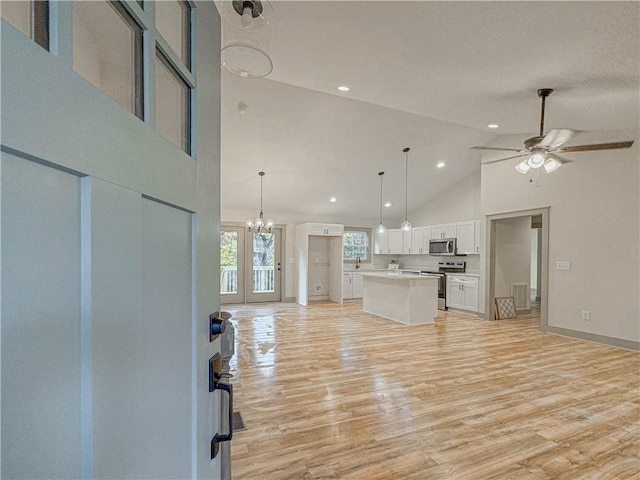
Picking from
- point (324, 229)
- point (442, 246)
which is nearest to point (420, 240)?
point (442, 246)

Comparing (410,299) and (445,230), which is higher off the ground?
(445,230)

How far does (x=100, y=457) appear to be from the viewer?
467 millimetres

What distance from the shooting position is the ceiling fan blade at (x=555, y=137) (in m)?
3.31

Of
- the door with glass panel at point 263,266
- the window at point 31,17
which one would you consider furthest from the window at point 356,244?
the window at point 31,17

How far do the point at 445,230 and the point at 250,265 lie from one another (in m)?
4.97

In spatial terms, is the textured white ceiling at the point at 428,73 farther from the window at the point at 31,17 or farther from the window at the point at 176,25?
the window at the point at 31,17

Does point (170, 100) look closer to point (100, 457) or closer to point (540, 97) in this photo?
point (100, 457)

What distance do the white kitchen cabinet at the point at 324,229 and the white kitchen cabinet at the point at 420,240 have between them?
1.99m

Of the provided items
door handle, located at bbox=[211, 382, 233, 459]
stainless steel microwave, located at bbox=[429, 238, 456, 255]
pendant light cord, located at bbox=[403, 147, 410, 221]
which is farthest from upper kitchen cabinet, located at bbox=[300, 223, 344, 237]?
door handle, located at bbox=[211, 382, 233, 459]

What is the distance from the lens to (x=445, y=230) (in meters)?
7.90

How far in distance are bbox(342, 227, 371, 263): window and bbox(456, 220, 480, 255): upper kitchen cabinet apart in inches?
114

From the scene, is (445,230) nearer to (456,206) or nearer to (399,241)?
(456,206)

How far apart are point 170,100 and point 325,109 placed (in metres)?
4.67

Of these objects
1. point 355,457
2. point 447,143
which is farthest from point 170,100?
point 447,143
